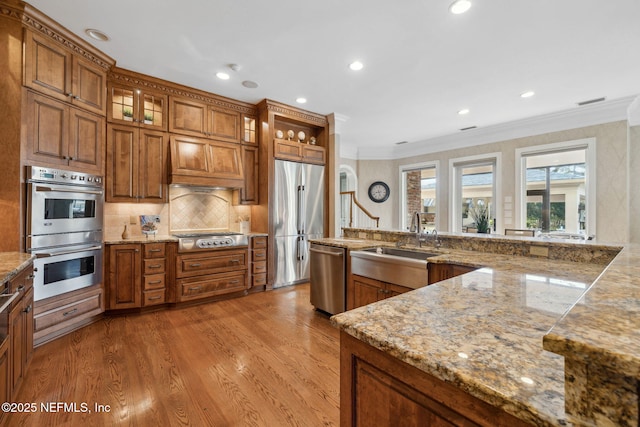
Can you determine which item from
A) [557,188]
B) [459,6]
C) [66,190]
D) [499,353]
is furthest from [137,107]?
[557,188]

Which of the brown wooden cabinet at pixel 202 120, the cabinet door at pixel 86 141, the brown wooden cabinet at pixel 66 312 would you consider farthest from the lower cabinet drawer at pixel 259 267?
the cabinet door at pixel 86 141


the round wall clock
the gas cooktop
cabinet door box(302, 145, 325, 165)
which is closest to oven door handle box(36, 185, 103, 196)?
the gas cooktop

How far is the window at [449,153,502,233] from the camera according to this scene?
545 cm

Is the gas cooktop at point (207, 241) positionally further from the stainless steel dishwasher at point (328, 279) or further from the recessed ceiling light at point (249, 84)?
the recessed ceiling light at point (249, 84)

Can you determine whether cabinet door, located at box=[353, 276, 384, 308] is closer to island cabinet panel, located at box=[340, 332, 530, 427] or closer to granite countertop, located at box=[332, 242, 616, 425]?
granite countertop, located at box=[332, 242, 616, 425]

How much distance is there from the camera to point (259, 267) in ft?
13.4

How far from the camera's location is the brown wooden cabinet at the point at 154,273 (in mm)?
3217

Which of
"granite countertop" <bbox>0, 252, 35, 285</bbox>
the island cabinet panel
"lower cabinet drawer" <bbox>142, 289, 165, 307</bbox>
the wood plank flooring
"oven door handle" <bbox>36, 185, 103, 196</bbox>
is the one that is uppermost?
"oven door handle" <bbox>36, 185, 103, 196</bbox>

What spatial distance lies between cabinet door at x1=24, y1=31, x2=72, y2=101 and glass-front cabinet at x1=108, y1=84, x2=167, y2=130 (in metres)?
0.56

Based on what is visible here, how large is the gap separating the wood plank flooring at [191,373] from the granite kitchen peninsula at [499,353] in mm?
1065

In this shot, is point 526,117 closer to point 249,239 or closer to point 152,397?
point 249,239

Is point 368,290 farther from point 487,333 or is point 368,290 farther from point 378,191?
point 378,191

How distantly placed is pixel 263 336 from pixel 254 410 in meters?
0.98

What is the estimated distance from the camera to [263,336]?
2.68 metres
